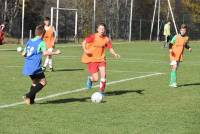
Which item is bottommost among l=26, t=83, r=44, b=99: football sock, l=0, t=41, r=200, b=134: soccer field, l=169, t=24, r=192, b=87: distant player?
l=0, t=41, r=200, b=134: soccer field

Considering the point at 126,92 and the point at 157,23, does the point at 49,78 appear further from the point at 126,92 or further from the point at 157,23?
the point at 157,23

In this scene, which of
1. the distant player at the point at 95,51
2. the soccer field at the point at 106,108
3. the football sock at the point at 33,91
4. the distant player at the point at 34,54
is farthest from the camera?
the distant player at the point at 95,51

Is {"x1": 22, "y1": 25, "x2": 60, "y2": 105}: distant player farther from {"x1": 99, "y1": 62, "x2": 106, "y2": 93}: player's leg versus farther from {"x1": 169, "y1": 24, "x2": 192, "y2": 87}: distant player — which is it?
{"x1": 169, "y1": 24, "x2": 192, "y2": 87}: distant player

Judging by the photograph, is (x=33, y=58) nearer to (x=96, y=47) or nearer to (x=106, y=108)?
(x=106, y=108)

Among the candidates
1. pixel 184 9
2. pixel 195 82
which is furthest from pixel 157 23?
pixel 195 82

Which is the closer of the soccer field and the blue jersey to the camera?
the soccer field

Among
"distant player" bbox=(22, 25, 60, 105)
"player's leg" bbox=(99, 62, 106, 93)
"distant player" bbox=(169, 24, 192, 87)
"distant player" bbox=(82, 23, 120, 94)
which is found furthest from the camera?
"distant player" bbox=(169, 24, 192, 87)

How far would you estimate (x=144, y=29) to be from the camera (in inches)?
2638

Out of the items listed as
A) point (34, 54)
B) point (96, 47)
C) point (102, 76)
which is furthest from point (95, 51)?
point (34, 54)

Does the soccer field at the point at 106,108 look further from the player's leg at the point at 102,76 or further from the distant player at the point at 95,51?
the distant player at the point at 95,51

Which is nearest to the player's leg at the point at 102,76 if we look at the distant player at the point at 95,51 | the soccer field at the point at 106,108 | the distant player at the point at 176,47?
the distant player at the point at 95,51

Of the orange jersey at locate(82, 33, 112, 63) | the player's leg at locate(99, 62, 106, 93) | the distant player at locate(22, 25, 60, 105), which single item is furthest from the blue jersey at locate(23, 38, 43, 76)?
the orange jersey at locate(82, 33, 112, 63)

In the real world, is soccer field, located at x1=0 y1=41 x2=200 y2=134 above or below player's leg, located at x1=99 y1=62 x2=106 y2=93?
below

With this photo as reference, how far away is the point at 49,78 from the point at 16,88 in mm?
3255
